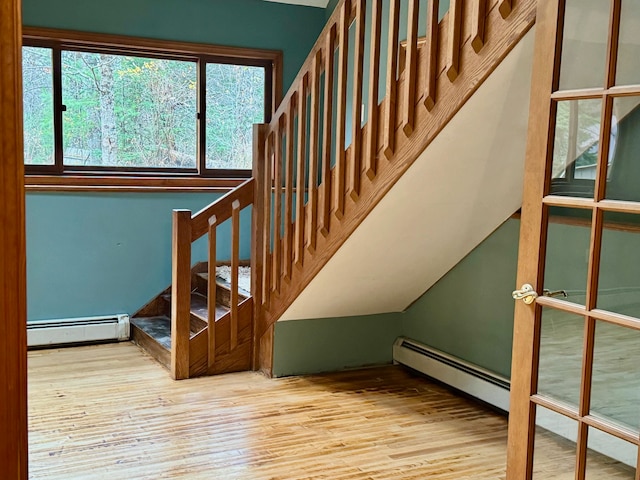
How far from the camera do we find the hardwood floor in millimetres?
2887

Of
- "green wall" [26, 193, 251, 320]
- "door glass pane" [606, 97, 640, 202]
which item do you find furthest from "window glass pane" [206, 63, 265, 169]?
"door glass pane" [606, 97, 640, 202]

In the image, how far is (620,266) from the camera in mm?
1976

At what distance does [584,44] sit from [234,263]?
2.47 m

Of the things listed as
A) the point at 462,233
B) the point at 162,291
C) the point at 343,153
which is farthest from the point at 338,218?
the point at 162,291

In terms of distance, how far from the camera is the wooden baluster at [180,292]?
12.7ft

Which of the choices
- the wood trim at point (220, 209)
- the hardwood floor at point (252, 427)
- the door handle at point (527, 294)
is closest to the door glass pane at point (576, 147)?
the door handle at point (527, 294)

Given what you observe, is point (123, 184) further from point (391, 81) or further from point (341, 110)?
point (391, 81)

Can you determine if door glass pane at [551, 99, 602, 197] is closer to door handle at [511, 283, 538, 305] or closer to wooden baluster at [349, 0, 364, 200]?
door handle at [511, 283, 538, 305]

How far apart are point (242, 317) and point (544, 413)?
228 centimetres

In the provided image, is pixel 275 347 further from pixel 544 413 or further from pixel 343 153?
pixel 544 413

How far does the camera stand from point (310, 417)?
347 centimetres

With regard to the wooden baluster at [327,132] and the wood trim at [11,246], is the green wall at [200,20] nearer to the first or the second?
the wooden baluster at [327,132]

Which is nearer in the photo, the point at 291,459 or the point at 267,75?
the point at 291,459

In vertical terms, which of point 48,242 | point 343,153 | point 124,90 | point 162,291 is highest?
point 124,90
